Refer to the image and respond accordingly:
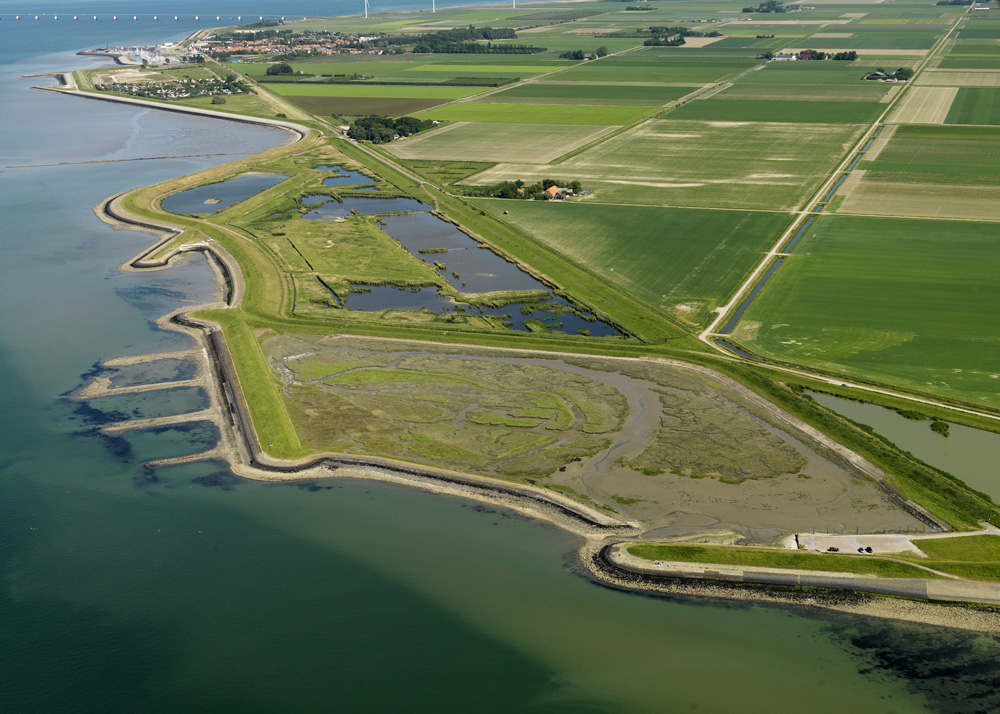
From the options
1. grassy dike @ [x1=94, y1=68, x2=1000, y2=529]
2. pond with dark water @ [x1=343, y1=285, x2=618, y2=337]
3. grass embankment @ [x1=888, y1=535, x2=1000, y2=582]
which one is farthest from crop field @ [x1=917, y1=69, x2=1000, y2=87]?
grass embankment @ [x1=888, y1=535, x2=1000, y2=582]

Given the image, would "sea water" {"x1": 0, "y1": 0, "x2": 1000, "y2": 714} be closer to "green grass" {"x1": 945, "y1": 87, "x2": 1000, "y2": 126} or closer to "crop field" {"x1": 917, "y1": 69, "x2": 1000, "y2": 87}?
"green grass" {"x1": 945, "y1": 87, "x2": 1000, "y2": 126}

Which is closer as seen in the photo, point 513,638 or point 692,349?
point 513,638

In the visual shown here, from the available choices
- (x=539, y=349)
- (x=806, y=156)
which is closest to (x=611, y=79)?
(x=806, y=156)

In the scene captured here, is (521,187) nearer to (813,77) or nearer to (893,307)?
(893,307)

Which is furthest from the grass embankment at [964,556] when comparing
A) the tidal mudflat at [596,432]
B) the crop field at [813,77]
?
the crop field at [813,77]

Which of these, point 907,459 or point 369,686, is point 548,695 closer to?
point 369,686
